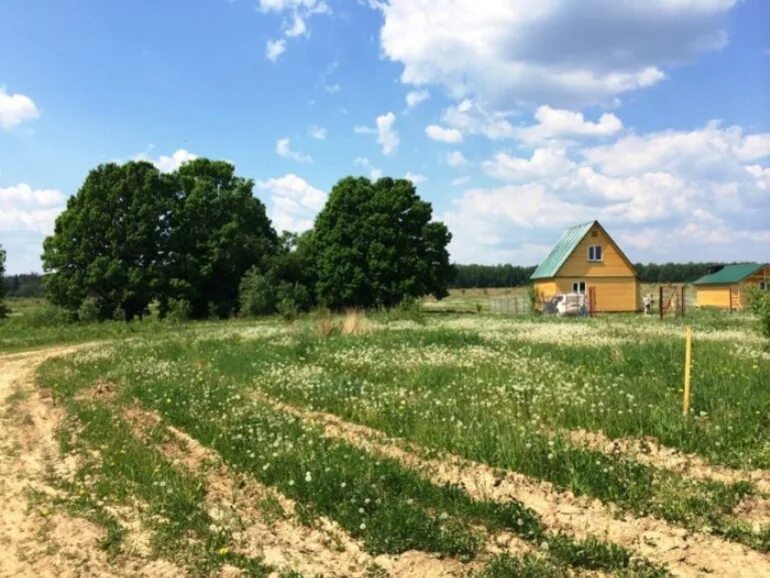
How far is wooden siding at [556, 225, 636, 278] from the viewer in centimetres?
5200

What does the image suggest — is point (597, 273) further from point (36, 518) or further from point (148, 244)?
point (36, 518)

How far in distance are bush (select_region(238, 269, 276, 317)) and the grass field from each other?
35.1 meters

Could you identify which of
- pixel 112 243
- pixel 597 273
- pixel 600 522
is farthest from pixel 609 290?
pixel 600 522

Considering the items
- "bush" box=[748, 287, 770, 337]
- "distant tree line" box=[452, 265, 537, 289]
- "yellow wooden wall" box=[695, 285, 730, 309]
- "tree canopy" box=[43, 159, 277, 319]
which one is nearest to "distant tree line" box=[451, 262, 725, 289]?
"distant tree line" box=[452, 265, 537, 289]

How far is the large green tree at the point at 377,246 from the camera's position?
2254 inches

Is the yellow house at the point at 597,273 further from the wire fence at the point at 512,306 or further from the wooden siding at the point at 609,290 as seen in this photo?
the wire fence at the point at 512,306

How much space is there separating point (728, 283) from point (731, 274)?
2155 millimetres

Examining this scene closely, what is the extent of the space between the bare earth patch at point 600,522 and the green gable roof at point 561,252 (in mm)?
45801

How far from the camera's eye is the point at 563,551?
5.37 m

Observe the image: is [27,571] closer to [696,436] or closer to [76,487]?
[76,487]

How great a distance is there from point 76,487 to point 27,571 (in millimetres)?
2310

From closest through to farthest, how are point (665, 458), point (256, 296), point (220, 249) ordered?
1. point (665, 458)
2. point (256, 296)
3. point (220, 249)

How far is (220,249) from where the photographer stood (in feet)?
175

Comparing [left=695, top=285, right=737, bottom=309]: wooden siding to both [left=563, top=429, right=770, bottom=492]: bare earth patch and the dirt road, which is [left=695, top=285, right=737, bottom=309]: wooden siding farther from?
the dirt road
